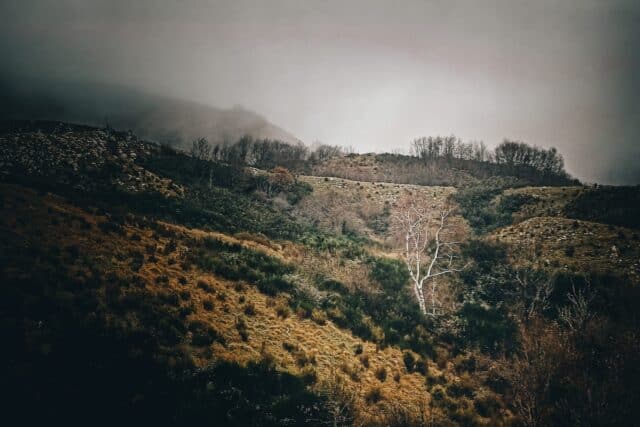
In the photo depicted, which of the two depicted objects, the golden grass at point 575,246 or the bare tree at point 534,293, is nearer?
the bare tree at point 534,293

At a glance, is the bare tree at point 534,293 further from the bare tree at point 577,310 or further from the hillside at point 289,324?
the bare tree at point 577,310

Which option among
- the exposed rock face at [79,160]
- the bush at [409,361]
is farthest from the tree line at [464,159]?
the bush at [409,361]

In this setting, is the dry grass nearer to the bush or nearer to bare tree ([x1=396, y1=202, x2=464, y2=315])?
the bush

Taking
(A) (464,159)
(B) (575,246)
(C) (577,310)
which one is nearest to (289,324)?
(C) (577,310)

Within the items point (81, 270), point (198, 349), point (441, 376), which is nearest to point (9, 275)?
point (81, 270)

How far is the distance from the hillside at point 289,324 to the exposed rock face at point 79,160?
2205 mm

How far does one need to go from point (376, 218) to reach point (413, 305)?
2728 cm

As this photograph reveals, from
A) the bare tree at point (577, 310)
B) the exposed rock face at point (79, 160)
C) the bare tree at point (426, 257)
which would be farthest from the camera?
the exposed rock face at point (79, 160)

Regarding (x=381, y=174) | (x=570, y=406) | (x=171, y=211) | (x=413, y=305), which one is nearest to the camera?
(x=570, y=406)

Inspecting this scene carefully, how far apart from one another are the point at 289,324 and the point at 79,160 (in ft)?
113

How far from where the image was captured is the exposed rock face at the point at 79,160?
3067 cm

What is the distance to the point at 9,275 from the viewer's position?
998 cm

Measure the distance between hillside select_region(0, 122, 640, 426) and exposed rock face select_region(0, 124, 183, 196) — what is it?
221 centimetres

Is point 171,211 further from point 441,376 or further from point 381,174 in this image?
point 381,174
